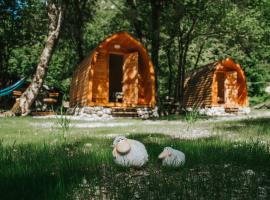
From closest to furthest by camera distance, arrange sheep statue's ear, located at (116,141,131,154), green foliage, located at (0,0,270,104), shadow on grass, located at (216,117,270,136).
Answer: sheep statue's ear, located at (116,141,131,154), shadow on grass, located at (216,117,270,136), green foliage, located at (0,0,270,104)

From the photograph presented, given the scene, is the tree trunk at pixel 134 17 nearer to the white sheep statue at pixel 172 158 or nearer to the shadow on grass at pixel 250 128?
the shadow on grass at pixel 250 128

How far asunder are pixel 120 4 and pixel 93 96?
12.0 metres

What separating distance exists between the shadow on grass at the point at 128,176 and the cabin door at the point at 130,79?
1723 centimetres

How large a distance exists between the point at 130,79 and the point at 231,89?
38.7ft

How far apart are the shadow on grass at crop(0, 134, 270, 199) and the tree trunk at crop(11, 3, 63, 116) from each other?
13.8 meters

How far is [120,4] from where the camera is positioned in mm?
31750

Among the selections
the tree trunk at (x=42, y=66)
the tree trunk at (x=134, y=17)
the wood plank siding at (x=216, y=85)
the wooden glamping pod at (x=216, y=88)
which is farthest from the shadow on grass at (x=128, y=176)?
the wood plank siding at (x=216, y=85)

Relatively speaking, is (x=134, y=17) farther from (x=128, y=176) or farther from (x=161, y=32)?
(x=128, y=176)

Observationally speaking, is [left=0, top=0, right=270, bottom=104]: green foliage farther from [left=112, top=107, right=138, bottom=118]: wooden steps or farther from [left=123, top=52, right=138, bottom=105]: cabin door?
[left=112, top=107, right=138, bottom=118]: wooden steps

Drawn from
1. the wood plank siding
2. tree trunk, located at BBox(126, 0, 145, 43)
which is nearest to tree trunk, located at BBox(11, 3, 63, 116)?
tree trunk, located at BBox(126, 0, 145, 43)

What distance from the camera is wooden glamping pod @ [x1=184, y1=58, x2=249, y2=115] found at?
3003 centimetres

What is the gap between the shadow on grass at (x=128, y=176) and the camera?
3.23 m

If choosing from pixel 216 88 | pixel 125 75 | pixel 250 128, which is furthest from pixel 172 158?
pixel 216 88

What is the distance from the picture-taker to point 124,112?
72.8 feet
